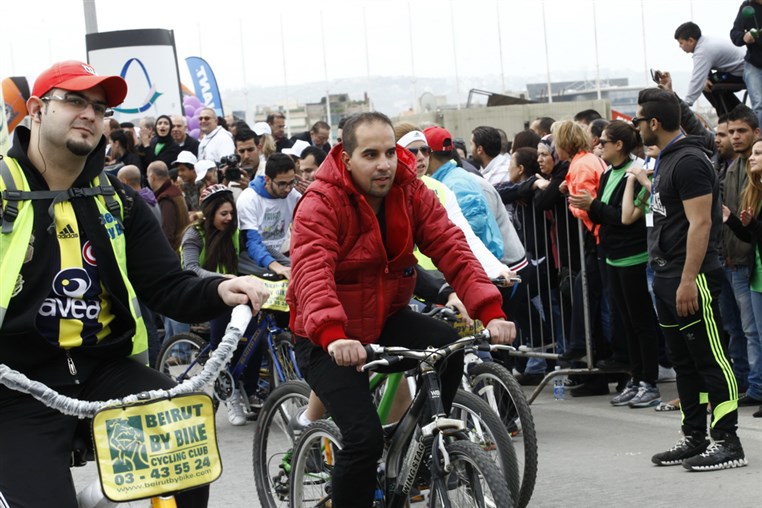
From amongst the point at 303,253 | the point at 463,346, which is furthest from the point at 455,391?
the point at 303,253

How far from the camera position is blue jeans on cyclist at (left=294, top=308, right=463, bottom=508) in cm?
509

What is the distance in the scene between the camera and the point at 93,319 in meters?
4.26

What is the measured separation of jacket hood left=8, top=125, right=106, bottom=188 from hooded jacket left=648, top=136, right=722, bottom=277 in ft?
12.4

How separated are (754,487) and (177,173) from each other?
8642 mm

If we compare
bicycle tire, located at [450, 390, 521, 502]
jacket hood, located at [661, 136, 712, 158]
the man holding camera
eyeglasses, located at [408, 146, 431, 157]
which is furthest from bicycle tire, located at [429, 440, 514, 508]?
the man holding camera

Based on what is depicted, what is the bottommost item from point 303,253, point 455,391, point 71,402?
point 455,391

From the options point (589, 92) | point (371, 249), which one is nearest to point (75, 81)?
point (371, 249)

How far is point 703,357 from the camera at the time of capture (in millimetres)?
7004

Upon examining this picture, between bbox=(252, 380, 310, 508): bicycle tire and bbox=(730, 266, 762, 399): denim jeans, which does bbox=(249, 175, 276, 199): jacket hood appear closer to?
bbox=(730, 266, 762, 399): denim jeans

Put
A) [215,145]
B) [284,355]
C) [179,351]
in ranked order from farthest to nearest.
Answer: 1. [215,145]
2. [179,351]
3. [284,355]

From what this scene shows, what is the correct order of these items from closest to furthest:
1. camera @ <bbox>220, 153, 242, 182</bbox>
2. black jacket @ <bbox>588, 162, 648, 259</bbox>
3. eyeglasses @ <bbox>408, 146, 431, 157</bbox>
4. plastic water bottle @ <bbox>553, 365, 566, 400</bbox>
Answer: eyeglasses @ <bbox>408, 146, 431, 157</bbox> → black jacket @ <bbox>588, 162, 648, 259</bbox> → plastic water bottle @ <bbox>553, 365, 566, 400</bbox> → camera @ <bbox>220, 153, 242, 182</bbox>

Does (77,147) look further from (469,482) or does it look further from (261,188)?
(261,188)

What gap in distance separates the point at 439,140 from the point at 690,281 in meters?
2.56

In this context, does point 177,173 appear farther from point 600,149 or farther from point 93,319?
point 93,319
